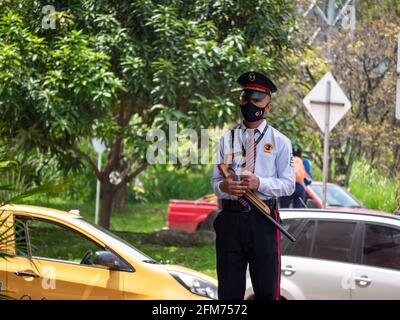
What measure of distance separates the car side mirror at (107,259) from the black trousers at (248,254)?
100 inches

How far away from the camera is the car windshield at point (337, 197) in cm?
1694

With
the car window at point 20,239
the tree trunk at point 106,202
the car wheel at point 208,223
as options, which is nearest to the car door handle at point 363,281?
the car window at point 20,239

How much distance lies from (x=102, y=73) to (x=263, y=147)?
8.15 m

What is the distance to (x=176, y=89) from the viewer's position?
559 inches

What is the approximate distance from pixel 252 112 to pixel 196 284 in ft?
9.96

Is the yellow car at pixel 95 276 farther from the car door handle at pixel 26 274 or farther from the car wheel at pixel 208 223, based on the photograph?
the car wheel at pixel 208 223

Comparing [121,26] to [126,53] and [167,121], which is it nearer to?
[126,53]

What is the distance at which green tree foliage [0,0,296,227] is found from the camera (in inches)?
529

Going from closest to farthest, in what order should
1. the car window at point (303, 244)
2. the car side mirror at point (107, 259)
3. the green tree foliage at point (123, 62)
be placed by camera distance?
the car side mirror at point (107, 259) < the car window at point (303, 244) < the green tree foliage at point (123, 62)

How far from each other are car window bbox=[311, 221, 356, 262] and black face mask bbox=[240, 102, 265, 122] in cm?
326

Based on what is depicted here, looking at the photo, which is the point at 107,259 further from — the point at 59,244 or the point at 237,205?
the point at 59,244

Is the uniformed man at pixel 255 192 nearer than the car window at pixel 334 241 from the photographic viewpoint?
Yes

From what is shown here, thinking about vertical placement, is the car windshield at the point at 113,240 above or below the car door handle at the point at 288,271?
above

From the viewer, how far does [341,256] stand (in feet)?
27.8
